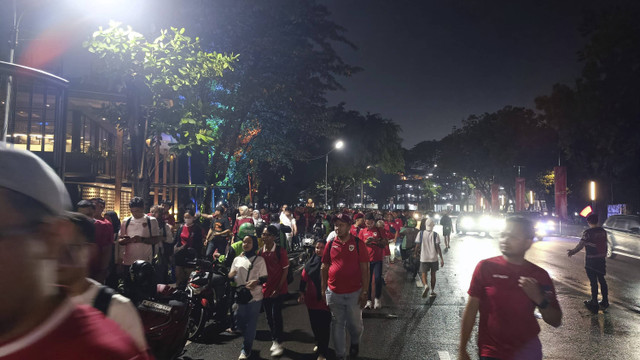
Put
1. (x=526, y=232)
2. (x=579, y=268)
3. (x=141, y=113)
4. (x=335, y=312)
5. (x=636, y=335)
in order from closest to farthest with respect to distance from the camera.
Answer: (x=526, y=232)
(x=335, y=312)
(x=636, y=335)
(x=141, y=113)
(x=579, y=268)

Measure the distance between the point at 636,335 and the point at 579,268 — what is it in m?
9.70

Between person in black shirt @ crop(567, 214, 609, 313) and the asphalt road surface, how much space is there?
25 centimetres

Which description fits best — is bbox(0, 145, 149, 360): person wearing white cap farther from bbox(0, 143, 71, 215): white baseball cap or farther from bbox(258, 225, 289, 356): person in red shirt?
bbox(258, 225, 289, 356): person in red shirt

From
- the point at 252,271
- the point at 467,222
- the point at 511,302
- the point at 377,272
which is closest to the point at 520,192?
the point at 467,222

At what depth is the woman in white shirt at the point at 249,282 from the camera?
6445 millimetres

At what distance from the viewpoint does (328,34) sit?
2403cm

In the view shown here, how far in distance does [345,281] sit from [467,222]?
1206 inches

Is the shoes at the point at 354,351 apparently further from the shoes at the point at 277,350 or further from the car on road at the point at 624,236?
the car on road at the point at 624,236

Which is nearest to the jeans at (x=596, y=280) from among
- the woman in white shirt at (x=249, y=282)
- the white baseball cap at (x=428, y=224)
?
the white baseball cap at (x=428, y=224)

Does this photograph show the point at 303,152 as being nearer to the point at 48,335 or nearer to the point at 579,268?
the point at 579,268

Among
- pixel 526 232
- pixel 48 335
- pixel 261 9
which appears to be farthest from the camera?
pixel 261 9

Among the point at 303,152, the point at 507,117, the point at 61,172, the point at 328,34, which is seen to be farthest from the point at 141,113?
the point at 507,117

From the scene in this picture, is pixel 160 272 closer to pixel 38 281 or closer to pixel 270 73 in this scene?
pixel 38 281

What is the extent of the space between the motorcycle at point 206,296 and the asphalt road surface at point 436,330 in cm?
26
